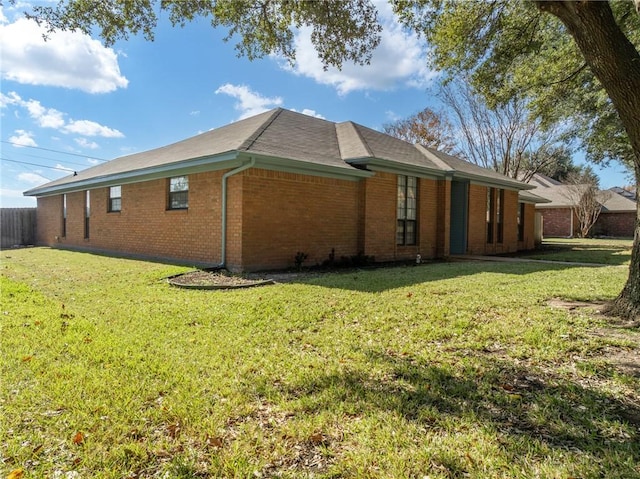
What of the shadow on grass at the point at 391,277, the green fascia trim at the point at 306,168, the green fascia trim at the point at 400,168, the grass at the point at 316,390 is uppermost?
the green fascia trim at the point at 400,168

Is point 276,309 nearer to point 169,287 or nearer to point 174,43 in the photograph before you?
point 169,287

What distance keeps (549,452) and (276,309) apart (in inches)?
168

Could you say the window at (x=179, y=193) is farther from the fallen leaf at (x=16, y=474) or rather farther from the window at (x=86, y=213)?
the fallen leaf at (x=16, y=474)

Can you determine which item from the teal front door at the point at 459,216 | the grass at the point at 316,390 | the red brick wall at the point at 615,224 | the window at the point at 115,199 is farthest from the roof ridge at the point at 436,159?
the red brick wall at the point at 615,224

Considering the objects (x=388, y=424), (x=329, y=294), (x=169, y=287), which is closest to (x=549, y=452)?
(x=388, y=424)

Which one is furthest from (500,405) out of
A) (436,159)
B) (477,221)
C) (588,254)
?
(588,254)

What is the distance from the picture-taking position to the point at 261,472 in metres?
2.33

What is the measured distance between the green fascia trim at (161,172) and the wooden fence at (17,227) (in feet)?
19.6

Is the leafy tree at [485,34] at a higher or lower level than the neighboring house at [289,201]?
higher

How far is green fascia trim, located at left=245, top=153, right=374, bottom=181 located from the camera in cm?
1012

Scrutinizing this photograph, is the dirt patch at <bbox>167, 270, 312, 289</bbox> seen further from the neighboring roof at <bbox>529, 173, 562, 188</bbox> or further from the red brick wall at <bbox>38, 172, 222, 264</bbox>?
the neighboring roof at <bbox>529, 173, 562, 188</bbox>

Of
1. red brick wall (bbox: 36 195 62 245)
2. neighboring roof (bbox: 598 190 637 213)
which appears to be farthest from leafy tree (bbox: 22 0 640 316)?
neighboring roof (bbox: 598 190 637 213)

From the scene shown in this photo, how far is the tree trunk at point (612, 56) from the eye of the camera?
203 inches

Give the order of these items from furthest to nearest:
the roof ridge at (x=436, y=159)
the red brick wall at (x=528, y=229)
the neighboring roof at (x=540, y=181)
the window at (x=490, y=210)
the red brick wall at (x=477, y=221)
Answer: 1. the neighboring roof at (x=540, y=181)
2. the red brick wall at (x=528, y=229)
3. the window at (x=490, y=210)
4. the red brick wall at (x=477, y=221)
5. the roof ridge at (x=436, y=159)
